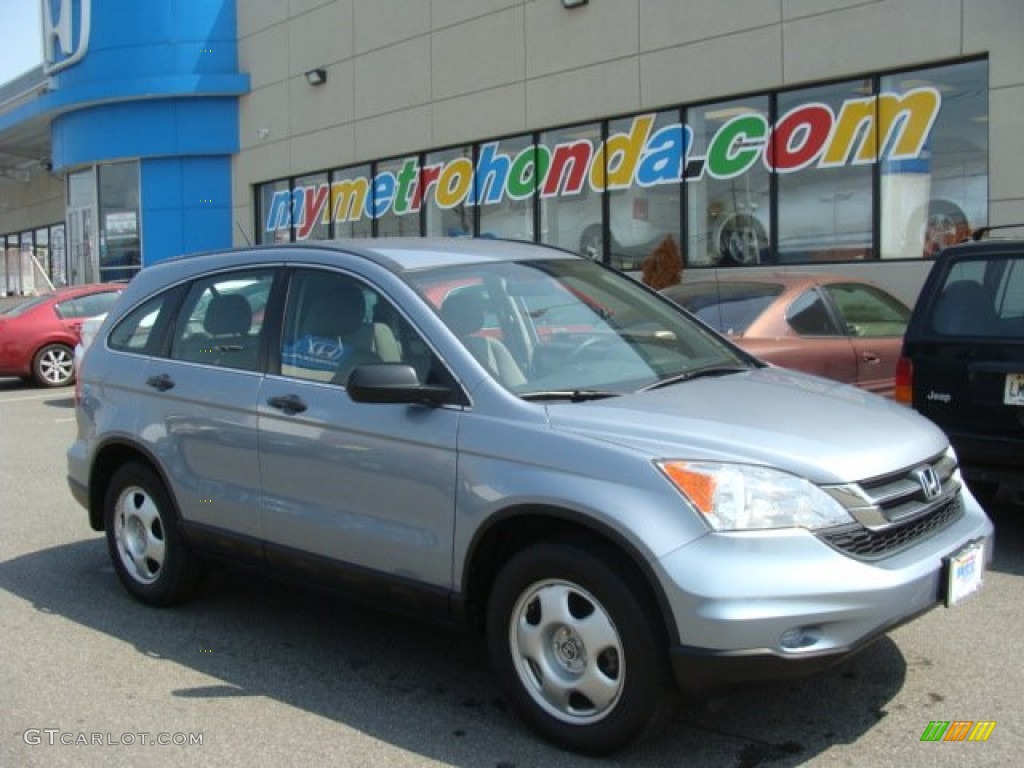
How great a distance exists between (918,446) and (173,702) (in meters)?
2.99

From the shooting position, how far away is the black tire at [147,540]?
5.28 metres

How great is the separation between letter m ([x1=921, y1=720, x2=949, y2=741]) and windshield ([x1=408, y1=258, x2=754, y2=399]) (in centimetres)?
155

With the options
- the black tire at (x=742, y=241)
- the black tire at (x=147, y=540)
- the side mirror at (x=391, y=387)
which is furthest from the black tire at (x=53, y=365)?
the side mirror at (x=391, y=387)

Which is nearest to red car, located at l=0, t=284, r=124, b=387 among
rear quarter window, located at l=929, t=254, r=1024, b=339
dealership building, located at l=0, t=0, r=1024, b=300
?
dealership building, located at l=0, t=0, r=1024, b=300

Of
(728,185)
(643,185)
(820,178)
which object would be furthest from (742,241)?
(643,185)

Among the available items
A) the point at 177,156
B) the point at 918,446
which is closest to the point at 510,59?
the point at 177,156

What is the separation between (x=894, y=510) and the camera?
365 centimetres

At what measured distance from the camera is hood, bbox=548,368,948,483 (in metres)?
3.50

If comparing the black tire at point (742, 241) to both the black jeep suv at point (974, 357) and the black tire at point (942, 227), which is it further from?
the black jeep suv at point (974, 357)

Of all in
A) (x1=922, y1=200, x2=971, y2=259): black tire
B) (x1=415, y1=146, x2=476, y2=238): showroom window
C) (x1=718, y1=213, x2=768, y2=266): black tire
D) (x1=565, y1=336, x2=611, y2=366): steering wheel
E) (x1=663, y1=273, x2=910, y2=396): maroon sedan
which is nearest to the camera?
(x1=565, y1=336, x2=611, y2=366): steering wheel

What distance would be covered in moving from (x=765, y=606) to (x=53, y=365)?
15153 mm

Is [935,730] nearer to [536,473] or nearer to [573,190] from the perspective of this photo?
[536,473]

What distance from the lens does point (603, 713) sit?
11.8 ft

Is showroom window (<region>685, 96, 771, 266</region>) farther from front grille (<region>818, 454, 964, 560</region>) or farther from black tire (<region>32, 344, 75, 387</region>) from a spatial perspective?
front grille (<region>818, 454, 964, 560</region>)
